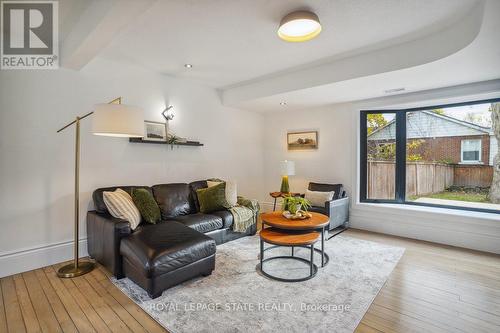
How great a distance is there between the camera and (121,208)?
2.88m

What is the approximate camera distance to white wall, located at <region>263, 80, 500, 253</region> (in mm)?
3518

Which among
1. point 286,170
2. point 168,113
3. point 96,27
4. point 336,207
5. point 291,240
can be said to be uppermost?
point 96,27

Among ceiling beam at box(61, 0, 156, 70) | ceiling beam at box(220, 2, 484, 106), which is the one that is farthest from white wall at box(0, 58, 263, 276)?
ceiling beam at box(220, 2, 484, 106)


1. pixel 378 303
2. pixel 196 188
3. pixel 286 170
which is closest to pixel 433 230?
pixel 378 303

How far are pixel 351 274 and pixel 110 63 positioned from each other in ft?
13.5

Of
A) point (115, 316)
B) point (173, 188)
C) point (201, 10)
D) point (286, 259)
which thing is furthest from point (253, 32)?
point (115, 316)

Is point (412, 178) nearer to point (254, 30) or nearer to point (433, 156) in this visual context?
point (433, 156)

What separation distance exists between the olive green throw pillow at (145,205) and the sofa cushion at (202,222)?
35 centimetres

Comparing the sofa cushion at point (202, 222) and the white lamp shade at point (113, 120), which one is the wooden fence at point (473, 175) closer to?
the sofa cushion at point (202, 222)

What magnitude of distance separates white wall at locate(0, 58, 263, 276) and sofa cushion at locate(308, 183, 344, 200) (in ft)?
7.58

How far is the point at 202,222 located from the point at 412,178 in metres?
3.72

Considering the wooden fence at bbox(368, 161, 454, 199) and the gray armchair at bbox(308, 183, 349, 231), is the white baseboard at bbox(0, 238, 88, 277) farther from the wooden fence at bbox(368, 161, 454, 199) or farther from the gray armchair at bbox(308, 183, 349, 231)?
the wooden fence at bbox(368, 161, 454, 199)

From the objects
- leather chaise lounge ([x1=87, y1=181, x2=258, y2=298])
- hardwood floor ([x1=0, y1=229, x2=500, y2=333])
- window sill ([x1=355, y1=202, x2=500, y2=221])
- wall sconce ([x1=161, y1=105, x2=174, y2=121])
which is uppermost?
wall sconce ([x1=161, y1=105, x2=174, y2=121])

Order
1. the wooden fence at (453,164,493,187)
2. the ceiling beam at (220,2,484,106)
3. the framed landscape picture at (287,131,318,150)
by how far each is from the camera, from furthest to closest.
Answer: the framed landscape picture at (287,131,318,150), the wooden fence at (453,164,493,187), the ceiling beam at (220,2,484,106)
